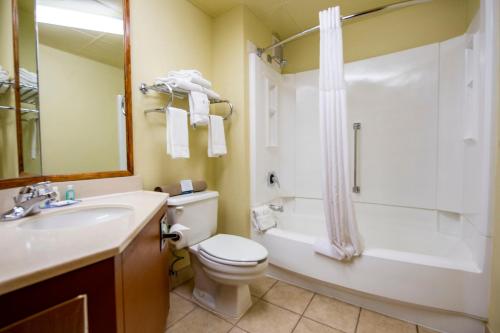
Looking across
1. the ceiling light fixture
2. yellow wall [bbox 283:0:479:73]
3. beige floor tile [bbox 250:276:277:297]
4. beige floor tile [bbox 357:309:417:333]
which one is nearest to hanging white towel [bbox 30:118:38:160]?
the ceiling light fixture

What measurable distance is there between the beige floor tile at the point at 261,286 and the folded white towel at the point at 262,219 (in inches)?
15.9

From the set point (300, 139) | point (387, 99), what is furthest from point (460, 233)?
point (300, 139)

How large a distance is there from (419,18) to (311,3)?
0.93 meters

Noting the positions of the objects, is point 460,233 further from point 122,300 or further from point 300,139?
point 122,300

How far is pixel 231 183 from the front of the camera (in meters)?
2.02

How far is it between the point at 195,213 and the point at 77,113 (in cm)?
91

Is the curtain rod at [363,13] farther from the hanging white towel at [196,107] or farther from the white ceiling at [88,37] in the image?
the white ceiling at [88,37]

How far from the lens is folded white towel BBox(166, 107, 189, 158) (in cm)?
148

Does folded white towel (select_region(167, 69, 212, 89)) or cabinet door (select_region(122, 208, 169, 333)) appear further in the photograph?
folded white towel (select_region(167, 69, 212, 89))

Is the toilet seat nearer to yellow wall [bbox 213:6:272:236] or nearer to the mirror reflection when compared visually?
yellow wall [bbox 213:6:272:236]

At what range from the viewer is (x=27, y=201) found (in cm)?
88

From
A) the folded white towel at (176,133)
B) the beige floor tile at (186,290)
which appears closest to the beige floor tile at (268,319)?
the beige floor tile at (186,290)

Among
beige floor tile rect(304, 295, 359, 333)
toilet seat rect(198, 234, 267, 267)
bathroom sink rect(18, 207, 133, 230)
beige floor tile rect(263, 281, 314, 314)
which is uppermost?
bathroom sink rect(18, 207, 133, 230)

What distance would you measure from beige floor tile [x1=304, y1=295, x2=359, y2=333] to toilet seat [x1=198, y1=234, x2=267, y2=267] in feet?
1.78
